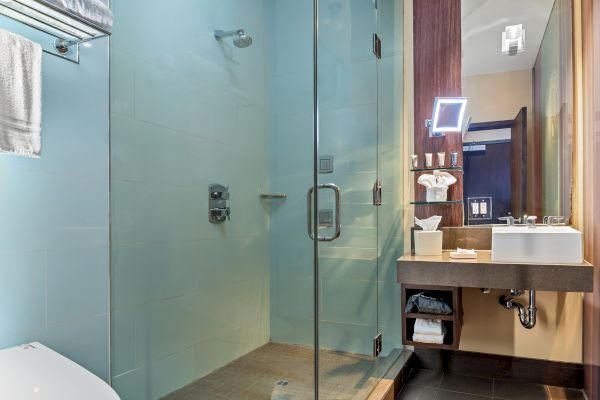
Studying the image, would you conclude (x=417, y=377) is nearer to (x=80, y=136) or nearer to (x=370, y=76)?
(x=370, y=76)

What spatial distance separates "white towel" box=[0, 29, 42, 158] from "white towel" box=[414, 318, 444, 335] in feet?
6.62

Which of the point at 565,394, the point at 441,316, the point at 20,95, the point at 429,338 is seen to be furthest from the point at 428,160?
the point at 20,95

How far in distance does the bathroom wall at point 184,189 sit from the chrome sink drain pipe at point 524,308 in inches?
57.7

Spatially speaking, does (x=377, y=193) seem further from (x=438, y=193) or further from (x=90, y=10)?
(x=90, y=10)

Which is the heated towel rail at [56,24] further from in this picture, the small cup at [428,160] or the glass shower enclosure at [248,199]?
the small cup at [428,160]

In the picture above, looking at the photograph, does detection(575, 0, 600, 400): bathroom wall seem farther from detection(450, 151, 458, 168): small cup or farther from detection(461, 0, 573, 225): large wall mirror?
detection(450, 151, 458, 168): small cup

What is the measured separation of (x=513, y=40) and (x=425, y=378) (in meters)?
2.18

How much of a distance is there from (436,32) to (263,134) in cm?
146

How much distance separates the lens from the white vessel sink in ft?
6.87

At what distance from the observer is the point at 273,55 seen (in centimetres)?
227

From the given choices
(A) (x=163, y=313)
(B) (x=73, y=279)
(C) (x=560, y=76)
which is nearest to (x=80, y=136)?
(B) (x=73, y=279)

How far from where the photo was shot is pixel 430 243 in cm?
251

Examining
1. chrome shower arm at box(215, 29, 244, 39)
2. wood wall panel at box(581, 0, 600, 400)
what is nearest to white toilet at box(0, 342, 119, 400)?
chrome shower arm at box(215, 29, 244, 39)

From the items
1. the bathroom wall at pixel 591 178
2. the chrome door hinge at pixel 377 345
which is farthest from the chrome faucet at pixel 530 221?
the chrome door hinge at pixel 377 345
